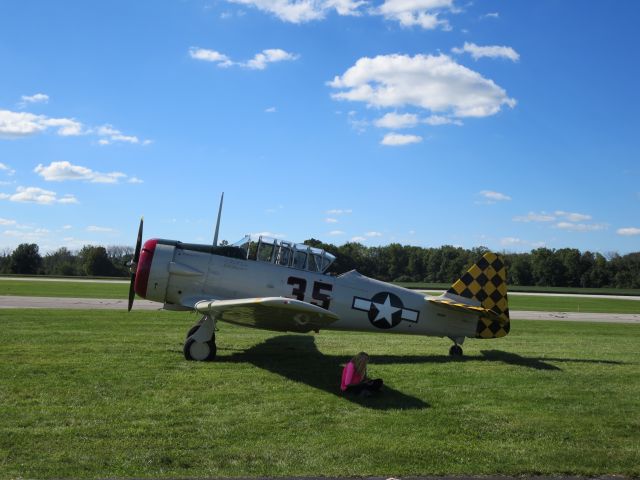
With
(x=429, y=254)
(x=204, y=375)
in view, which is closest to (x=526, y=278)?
(x=429, y=254)

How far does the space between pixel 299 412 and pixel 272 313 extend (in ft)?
8.83

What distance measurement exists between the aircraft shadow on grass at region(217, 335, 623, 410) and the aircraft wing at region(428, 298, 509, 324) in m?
0.78

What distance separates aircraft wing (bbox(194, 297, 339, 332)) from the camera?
7973mm

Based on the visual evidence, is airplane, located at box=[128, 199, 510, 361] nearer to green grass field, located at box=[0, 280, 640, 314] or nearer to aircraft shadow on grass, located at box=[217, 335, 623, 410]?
aircraft shadow on grass, located at box=[217, 335, 623, 410]

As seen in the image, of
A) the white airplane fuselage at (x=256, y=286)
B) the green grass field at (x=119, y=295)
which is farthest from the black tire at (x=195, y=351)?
the green grass field at (x=119, y=295)

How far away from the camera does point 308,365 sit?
31.4ft

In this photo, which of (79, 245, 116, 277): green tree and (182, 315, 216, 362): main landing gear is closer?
(182, 315, 216, 362): main landing gear

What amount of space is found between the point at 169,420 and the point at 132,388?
5.36 ft

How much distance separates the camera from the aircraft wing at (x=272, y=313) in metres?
7.97

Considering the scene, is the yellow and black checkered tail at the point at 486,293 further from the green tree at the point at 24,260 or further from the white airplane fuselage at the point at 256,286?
the green tree at the point at 24,260

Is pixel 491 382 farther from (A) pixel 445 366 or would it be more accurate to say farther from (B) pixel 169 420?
(B) pixel 169 420

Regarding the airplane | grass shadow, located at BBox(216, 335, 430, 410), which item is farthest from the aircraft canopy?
grass shadow, located at BBox(216, 335, 430, 410)

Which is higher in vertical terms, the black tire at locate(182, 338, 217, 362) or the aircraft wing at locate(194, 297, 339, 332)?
the aircraft wing at locate(194, 297, 339, 332)

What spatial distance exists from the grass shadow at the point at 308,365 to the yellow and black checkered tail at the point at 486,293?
3097mm
